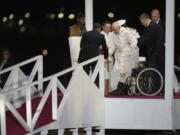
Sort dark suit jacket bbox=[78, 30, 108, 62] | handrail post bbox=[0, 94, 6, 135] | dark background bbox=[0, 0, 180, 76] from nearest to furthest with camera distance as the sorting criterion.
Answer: handrail post bbox=[0, 94, 6, 135] → dark suit jacket bbox=[78, 30, 108, 62] → dark background bbox=[0, 0, 180, 76]

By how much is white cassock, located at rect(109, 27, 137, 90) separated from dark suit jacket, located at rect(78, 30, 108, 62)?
421 millimetres

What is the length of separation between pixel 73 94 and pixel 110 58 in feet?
5.51

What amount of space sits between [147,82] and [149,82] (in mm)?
37

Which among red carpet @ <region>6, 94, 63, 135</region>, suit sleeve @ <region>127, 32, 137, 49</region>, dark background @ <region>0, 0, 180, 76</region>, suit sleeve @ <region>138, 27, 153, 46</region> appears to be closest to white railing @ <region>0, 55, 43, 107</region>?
red carpet @ <region>6, 94, 63, 135</region>

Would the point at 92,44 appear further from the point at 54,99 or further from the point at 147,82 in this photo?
the point at 54,99

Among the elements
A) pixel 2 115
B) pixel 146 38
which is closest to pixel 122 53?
pixel 146 38

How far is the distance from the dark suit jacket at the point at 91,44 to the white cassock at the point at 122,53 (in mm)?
421

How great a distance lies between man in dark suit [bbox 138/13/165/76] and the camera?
341 inches

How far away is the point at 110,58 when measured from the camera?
369 inches

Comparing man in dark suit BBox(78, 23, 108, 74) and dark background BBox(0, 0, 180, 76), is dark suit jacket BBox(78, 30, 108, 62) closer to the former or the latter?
man in dark suit BBox(78, 23, 108, 74)

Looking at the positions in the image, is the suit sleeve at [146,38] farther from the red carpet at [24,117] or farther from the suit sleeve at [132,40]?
the red carpet at [24,117]

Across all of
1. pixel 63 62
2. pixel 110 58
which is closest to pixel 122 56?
pixel 110 58

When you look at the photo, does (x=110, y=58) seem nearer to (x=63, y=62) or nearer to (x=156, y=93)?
(x=156, y=93)

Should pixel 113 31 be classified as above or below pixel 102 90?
Result: above
